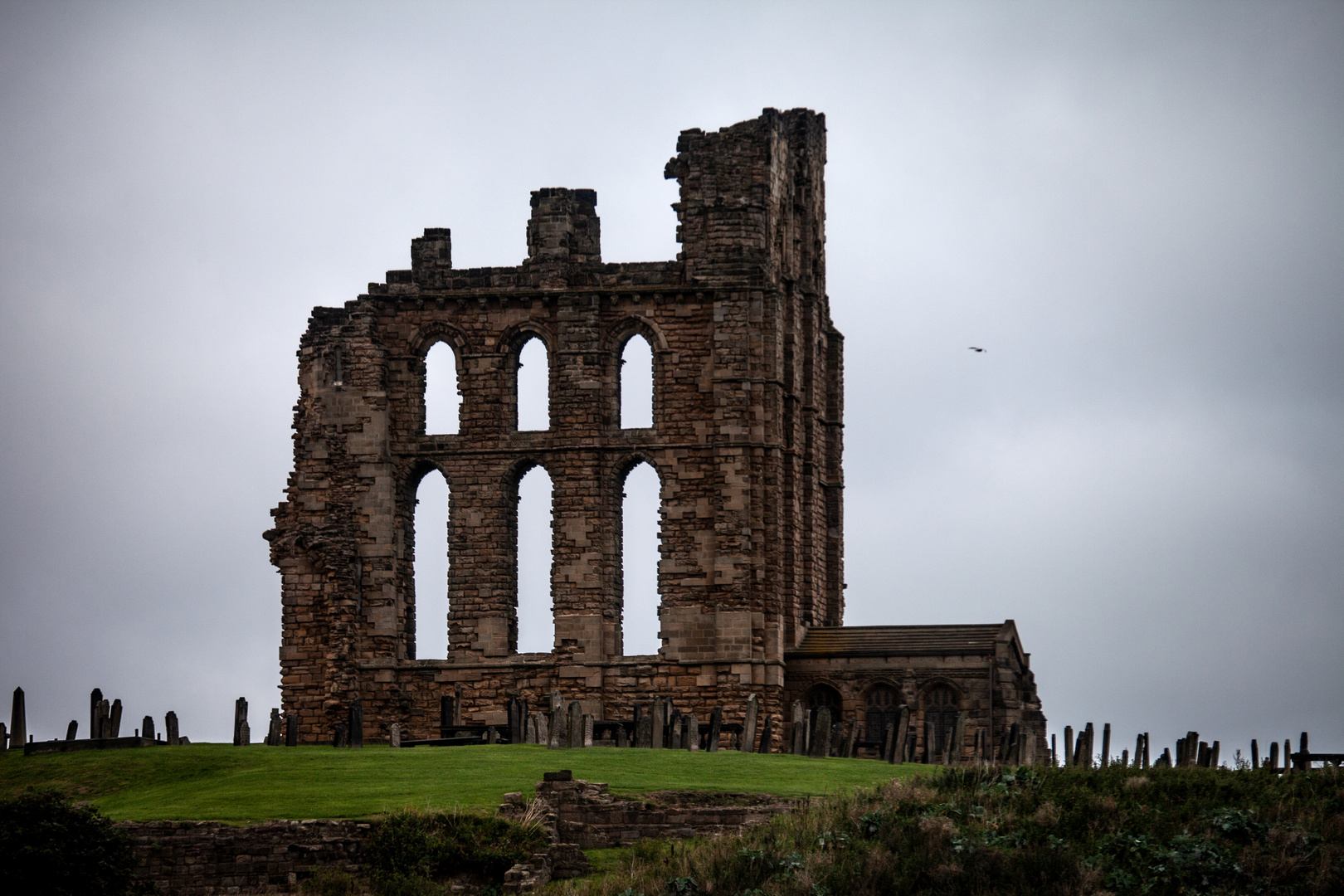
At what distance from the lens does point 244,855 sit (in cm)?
2869

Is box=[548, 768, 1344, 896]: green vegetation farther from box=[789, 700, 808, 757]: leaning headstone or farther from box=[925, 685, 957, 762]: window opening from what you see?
box=[925, 685, 957, 762]: window opening

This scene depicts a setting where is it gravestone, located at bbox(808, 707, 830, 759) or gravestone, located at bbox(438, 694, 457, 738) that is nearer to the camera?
gravestone, located at bbox(808, 707, 830, 759)

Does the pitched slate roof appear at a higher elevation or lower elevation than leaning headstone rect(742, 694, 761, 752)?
higher

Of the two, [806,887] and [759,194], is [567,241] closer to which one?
[759,194]

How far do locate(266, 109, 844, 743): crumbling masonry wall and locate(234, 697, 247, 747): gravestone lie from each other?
18.0 ft

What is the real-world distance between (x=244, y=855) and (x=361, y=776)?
146 inches

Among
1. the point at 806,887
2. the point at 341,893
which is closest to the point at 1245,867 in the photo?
the point at 806,887

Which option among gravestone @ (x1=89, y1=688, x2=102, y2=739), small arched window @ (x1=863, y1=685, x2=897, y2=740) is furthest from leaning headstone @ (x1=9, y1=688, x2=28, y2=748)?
small arched window @ (x1=863, y1=685, x2=897, y2=740)

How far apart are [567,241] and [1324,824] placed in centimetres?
2599

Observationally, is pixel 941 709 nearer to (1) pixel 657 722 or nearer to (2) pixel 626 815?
(1) pixel 657 722

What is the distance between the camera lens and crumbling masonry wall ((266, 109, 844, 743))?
46.9 m

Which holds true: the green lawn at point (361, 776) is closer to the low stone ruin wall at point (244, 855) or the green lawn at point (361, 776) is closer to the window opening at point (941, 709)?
the low stone ruin wall at point (244, 855)

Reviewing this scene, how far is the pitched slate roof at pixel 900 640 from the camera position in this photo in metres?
45.9

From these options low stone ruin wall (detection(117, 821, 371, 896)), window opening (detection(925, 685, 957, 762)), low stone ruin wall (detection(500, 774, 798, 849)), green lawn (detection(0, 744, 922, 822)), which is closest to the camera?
low stone ruin wall (detection(117, 821, 371, 896))
